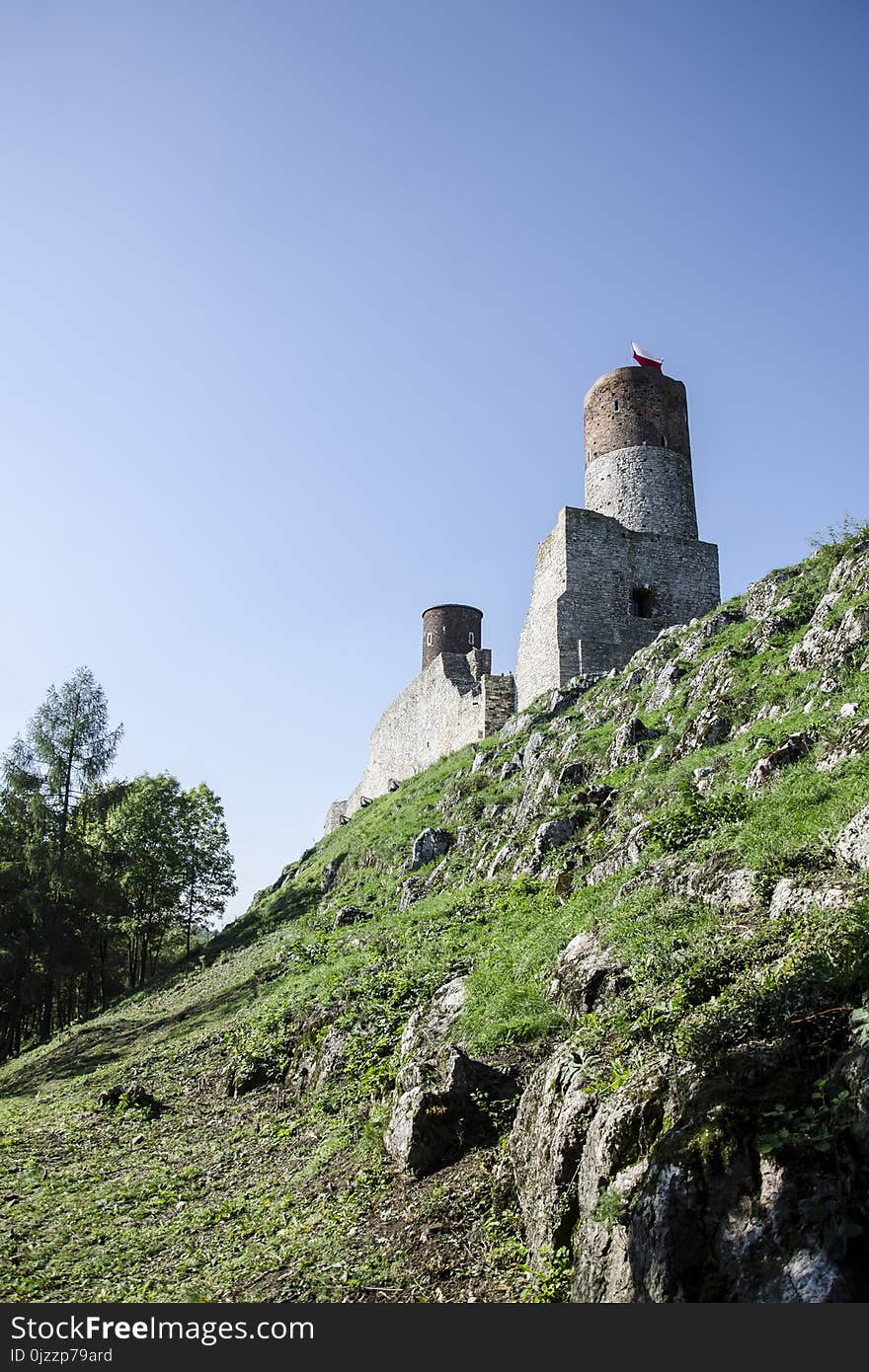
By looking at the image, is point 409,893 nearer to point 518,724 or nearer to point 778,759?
point 518,724

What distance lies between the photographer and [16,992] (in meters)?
23.9

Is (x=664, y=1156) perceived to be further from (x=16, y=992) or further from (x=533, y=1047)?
(x=16, y=992)

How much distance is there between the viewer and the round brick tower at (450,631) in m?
35.5

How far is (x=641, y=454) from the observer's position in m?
26.3

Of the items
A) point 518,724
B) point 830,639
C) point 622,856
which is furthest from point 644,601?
point 622,856

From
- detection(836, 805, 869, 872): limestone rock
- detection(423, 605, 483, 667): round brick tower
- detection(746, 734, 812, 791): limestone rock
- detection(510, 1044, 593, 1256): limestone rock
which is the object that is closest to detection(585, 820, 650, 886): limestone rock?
detection(746, 734, 812, 791): limestone rock

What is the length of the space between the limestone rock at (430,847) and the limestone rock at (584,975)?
909 cm

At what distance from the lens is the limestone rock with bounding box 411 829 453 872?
1689 cm

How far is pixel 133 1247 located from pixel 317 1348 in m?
3.31

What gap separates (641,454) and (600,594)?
193 inches

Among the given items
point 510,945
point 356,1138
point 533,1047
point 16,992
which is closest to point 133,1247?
point 356,1138

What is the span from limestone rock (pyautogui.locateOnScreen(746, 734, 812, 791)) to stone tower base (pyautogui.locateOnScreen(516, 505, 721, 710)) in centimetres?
1371

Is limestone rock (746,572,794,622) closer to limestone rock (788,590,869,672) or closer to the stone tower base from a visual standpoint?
limestone rock (788,590,869,672)

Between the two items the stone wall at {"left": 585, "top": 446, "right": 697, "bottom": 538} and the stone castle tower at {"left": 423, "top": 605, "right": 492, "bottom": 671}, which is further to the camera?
the stone castle tower at {"left": 423, "top": 605, "right": 492, "bottom": 671}
